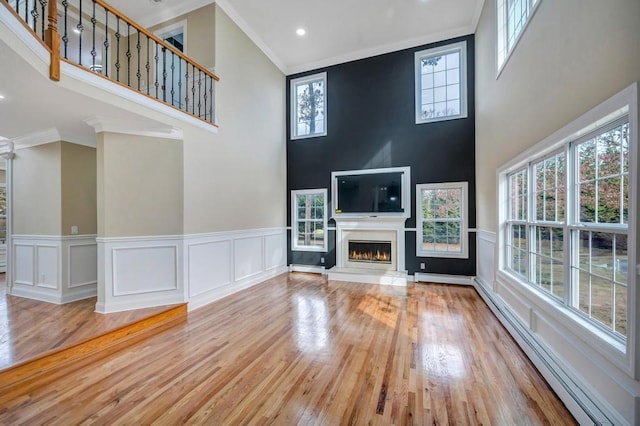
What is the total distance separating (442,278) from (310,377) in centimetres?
403

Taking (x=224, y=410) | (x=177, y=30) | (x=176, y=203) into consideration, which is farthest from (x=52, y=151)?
(x=224, y=410)

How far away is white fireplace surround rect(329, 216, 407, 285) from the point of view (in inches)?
215

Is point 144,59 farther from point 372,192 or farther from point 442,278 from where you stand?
point 442,278

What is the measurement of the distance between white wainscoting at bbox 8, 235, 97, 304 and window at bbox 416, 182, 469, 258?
→ 5978 millimetres

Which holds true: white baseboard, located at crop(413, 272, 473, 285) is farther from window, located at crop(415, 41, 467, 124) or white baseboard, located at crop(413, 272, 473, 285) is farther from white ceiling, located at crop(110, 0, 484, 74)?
white ceiling, located at crop(110, 0, 484, 74)

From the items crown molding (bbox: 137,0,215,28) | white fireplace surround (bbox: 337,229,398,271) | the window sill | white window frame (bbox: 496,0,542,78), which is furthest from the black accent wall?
the window sill

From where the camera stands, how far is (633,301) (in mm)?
1391

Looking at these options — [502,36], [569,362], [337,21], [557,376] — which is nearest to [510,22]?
[502,36]

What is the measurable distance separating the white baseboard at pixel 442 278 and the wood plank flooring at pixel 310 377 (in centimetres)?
169

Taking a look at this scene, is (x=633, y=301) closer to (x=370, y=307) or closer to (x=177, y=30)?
(x=370, y=307)

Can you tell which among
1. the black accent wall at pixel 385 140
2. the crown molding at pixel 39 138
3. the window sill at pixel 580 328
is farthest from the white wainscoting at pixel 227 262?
the window sill at pixel 580 328

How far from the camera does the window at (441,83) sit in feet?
17.6

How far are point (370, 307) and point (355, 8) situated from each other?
17.0 feet

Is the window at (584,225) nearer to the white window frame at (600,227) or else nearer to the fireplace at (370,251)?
the white window frame at (600,227)
